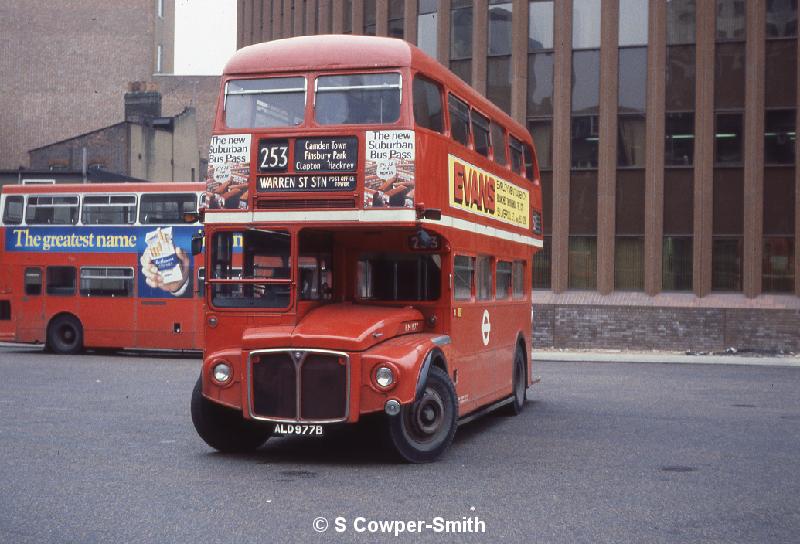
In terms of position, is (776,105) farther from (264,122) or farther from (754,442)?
(264,122)

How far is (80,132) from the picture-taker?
2366 inches

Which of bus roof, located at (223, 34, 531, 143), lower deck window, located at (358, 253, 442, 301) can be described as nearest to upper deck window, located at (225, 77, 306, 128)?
bus roof, located at (223, 34, 531, 143)

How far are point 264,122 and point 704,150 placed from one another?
2224 cm

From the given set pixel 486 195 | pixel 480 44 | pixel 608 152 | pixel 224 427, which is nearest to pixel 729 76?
pixel 608 152

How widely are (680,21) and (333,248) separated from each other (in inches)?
892

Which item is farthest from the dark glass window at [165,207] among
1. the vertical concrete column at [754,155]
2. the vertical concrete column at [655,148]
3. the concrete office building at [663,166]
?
the vertical concrete column at [754,155]

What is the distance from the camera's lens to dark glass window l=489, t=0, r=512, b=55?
34.1 meters

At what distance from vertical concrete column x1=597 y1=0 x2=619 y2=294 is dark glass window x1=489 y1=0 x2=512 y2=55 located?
3080mm

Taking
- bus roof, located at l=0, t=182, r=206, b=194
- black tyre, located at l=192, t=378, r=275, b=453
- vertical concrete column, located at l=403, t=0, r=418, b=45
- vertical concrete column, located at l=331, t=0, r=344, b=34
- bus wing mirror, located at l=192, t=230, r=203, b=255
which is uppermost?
vertical concrete column, located at l=331, t=0, r=344, b=34

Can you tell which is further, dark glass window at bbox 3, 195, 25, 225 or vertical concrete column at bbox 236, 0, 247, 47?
vertical concrete column at bbox 236, 0, 247, 47

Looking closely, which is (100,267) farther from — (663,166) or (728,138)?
(728,138)

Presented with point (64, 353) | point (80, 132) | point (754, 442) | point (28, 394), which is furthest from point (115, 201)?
point (80, 132)

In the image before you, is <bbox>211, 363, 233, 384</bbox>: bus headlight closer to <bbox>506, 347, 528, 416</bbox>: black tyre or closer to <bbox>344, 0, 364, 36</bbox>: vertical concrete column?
<bbox>506, 347, 528, 416</bbox>: black tyre

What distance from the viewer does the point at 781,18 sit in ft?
102
